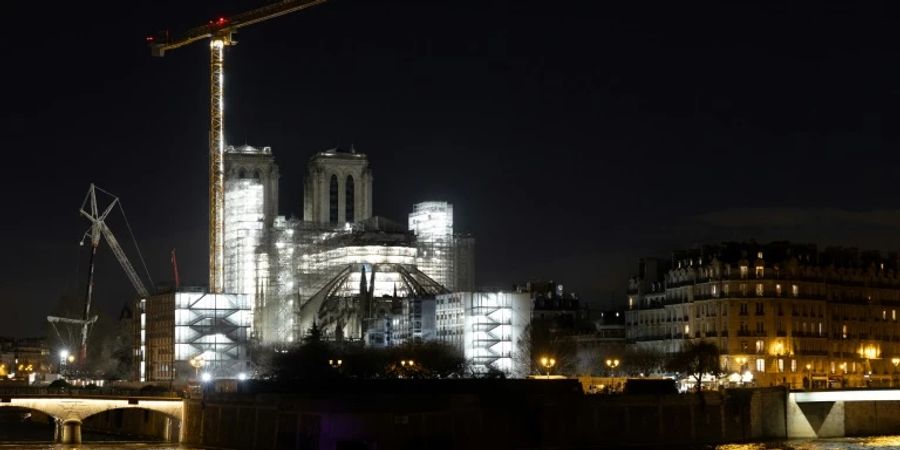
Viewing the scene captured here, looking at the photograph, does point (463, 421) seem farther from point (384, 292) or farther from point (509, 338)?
point (384, 292)

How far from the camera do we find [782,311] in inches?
4781

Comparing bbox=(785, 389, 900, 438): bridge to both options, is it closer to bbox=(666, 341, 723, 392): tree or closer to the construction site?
bbox=(666, 341, 723, 392): tree

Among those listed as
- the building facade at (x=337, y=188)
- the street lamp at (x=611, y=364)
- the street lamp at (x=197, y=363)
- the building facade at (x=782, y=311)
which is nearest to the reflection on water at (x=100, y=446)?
the street lamp at (x=197, y=363)

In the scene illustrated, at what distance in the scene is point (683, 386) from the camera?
11319 centimetres

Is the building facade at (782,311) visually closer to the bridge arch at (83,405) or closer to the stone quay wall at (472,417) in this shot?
the stone quay wall at (472,417)

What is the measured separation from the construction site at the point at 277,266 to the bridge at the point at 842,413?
184 feet

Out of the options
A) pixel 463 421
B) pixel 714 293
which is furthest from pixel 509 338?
pixel 463 421

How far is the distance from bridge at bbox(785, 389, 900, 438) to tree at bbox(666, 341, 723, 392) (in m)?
16.6

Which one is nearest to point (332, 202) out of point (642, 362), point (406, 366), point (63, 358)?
point (63, 358)

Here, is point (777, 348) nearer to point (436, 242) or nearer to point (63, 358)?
point (436, 242)

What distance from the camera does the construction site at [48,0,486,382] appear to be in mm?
142250

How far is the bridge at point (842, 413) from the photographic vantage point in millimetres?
94062

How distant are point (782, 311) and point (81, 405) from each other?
53.2m

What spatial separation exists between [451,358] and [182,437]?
1495 inches
